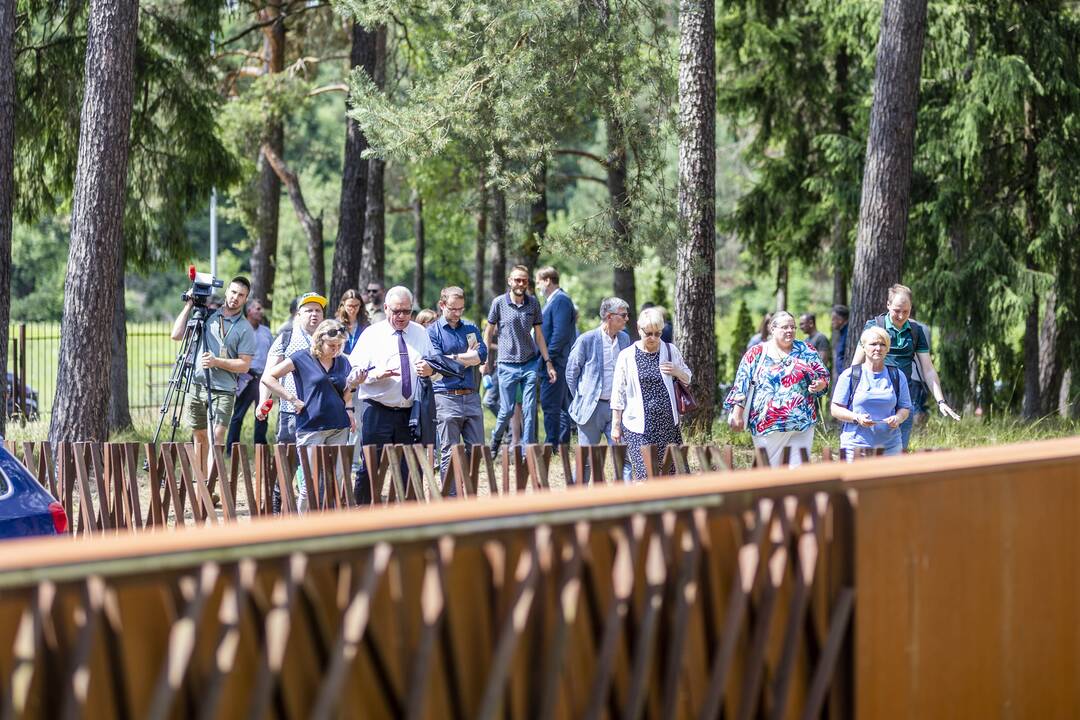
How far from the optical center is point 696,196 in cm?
1530

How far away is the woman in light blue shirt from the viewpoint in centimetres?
981

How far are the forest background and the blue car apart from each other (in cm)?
796

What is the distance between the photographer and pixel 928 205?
21078 mm

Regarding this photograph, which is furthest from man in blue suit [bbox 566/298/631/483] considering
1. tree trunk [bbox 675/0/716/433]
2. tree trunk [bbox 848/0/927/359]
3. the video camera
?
tree trunk [bbox 848/0/927/359]

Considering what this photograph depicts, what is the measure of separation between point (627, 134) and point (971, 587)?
11.4 metres

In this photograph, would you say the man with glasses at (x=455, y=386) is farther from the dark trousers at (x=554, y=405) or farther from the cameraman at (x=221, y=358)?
the dark trousers at (x=554, y=405)

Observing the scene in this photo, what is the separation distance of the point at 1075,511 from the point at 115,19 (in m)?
11.0

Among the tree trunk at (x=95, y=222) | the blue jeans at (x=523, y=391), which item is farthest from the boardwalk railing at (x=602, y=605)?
the tree trunk at (x=95, y=222)

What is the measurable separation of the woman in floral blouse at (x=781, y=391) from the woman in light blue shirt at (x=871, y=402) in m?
0.19

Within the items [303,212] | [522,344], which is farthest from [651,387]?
[303,212]

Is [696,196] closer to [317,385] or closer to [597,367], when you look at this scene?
[597,367]

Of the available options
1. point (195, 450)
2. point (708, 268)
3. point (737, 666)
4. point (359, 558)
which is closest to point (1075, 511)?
point (737, 666)

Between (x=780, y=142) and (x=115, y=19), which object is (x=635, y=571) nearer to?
(x=115, y=19)

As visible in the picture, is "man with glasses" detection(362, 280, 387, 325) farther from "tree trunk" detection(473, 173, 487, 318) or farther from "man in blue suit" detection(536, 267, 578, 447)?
"tree trunk" detection(473, 173, 487, 318)
